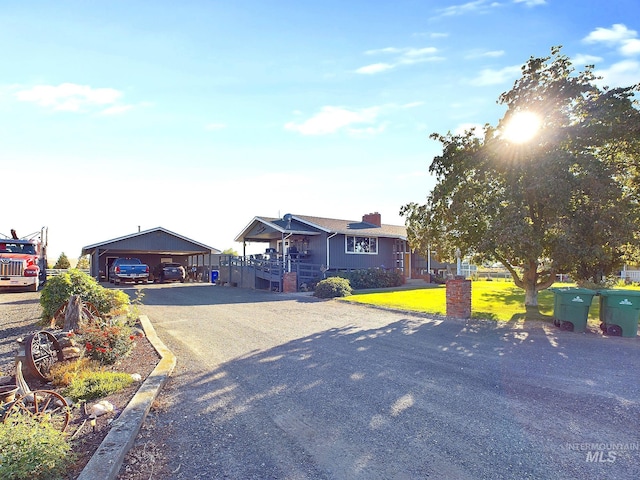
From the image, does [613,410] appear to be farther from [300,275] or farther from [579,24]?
[300,275]

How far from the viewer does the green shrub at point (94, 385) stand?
4959 mm

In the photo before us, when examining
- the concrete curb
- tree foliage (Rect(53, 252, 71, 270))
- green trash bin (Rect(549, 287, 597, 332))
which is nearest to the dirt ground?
the concrete curb

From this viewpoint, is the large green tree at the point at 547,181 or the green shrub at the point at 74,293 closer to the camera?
the green shrub at the point at 74,293

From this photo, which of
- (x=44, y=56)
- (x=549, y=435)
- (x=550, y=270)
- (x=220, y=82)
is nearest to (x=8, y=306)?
(x=44, y=56)

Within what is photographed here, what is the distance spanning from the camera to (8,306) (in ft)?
44.3

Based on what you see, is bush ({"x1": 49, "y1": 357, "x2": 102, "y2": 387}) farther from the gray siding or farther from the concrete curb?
the gray siding

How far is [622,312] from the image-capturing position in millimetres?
9523

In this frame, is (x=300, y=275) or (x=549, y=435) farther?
(x=300, y=275)

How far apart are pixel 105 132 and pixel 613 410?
1228 cm

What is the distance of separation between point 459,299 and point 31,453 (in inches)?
424

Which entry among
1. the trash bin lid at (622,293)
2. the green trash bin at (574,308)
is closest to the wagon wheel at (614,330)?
the green trash bin at (574,308)

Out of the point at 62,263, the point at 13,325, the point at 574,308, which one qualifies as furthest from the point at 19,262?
the point at 62,263

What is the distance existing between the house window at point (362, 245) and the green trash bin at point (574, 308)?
16168 millimetres

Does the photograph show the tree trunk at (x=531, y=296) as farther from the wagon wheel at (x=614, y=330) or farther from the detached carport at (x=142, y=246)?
the detached carport at (x=142, y=246)
